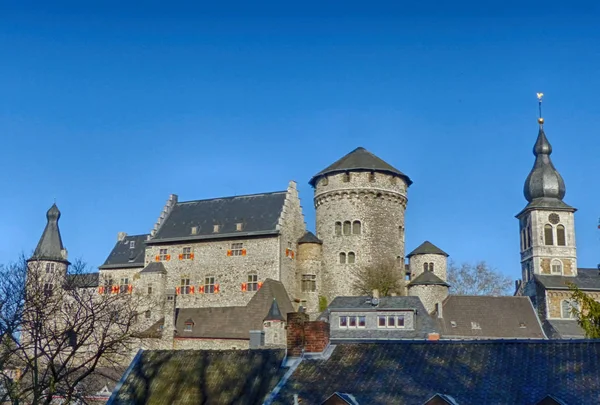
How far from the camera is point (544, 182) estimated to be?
2896 inches

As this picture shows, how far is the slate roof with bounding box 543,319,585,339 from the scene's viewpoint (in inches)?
2362

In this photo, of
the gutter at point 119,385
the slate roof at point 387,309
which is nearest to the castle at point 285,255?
the slate roof at point 387,309

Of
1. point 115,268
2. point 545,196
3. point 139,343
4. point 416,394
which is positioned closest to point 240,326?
point 139,343

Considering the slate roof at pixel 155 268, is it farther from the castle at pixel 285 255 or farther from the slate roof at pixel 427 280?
the slate roof at pixel 427 280

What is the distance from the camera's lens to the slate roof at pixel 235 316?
180 ft

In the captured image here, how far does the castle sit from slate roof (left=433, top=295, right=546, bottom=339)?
136 centimetres

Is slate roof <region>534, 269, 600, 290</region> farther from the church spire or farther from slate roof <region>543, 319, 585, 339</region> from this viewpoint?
the church spire

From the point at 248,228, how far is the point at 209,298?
5976 mm

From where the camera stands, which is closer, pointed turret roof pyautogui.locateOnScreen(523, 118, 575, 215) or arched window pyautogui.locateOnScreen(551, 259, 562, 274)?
arched window pyautogui.locateOnScreen(551, 259, 562, 274)

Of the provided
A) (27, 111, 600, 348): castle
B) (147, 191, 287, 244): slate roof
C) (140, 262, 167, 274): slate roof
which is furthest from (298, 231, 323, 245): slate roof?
(140, 262, 167, 274): slate roof

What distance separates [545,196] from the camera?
241 feet

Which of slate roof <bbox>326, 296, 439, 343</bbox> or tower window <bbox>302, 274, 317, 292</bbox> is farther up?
tower window <bbox>302, 274, 317, 292</bbox>

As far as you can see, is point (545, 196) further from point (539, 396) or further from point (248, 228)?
point (539, 396)

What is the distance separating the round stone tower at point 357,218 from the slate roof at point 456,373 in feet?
140
